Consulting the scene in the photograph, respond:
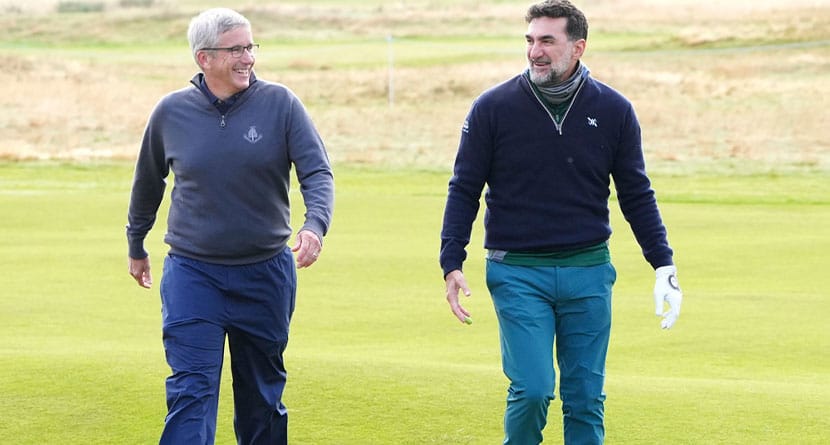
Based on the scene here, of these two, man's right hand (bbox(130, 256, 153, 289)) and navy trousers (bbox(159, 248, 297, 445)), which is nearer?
navy trousers (bbox(159, 248, 297, 445))

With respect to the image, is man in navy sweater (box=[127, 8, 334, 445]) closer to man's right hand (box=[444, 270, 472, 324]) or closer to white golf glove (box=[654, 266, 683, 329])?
man's right hand (box=[444, 270, 472, 324])

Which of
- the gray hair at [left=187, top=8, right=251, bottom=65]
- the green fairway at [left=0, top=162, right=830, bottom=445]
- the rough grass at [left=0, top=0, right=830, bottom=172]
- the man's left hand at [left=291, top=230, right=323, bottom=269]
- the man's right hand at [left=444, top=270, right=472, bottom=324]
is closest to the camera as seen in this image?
the man's left hand at [left=291, top=230, right=323, bottom=269]

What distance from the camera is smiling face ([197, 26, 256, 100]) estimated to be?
531 cm

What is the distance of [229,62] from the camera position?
5324 mm

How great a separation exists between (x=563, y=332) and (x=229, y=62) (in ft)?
5.10

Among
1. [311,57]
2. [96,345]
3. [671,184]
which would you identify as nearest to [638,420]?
[96,345]

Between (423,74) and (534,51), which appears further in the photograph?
(423,74)

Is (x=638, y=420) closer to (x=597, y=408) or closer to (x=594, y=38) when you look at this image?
(x=597, y=408)

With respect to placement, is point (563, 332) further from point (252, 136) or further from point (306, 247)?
point (252, 136)

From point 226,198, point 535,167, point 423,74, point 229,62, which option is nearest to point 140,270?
point 226,198

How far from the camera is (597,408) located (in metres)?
5.21

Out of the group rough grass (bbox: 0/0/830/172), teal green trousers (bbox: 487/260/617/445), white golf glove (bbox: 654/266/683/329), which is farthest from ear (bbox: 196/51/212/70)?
rough grass (bbox: 0/0/830/172)

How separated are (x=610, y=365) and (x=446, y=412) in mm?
1848

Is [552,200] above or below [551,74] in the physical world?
below
